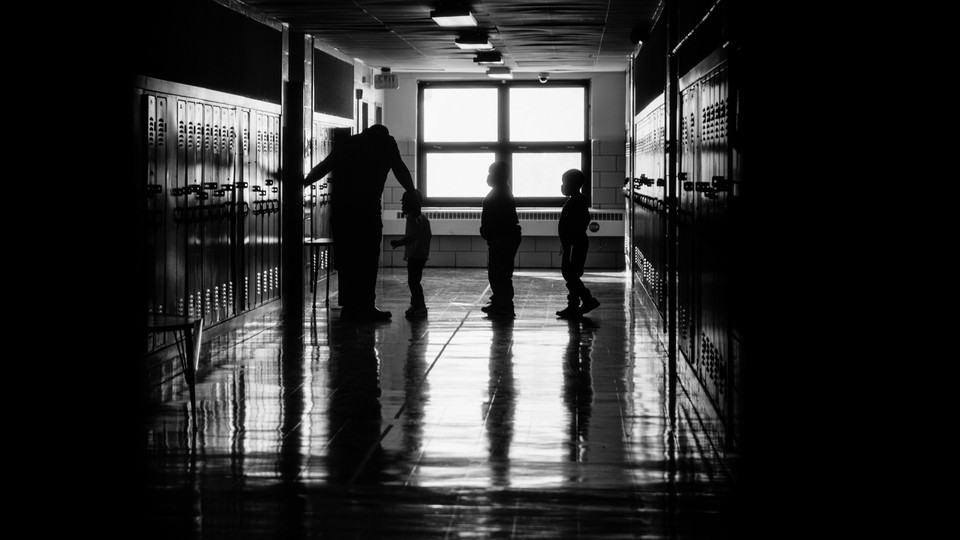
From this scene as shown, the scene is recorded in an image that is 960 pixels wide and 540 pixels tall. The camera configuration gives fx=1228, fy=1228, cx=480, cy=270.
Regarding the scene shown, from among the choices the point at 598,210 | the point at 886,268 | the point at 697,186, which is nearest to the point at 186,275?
the point at 697,186

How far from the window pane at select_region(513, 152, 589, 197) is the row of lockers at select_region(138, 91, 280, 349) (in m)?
6.58

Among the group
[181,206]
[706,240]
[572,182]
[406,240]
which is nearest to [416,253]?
[406,240]

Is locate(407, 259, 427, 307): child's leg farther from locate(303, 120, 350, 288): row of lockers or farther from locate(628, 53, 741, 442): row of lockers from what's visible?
locate(628, 53, 741, 442): row of lockers

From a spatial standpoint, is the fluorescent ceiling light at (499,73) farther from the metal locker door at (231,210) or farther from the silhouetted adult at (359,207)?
the metal locker door at (231,210)

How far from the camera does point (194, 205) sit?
8.10 m

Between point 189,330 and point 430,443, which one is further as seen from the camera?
point 189,330

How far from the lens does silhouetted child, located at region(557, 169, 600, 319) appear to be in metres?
10.0

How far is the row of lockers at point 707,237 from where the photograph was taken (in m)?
5.21

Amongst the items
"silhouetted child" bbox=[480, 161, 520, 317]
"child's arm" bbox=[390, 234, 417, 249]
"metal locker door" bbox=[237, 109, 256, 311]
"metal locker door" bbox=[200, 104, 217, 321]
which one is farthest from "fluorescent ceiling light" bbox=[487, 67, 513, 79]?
"metal locker door" bbox=[200, 104, 217, 321]

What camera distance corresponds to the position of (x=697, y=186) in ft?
21.0

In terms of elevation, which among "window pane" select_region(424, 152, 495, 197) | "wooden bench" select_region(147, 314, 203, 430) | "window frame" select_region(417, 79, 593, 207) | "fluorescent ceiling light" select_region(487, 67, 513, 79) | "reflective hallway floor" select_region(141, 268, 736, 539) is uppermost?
"fluorescent ceiling light" select_region(487, 67, 513, 79)

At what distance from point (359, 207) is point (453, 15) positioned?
166 cm

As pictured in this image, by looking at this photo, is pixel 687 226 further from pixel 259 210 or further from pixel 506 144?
pixel 506 144

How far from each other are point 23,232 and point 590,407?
11.3 ft
